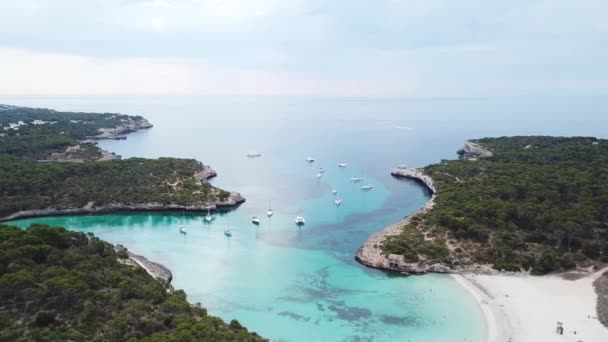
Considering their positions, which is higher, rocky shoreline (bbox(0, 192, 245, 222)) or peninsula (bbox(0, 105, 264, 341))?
peninsula (bbox(0, 105, 264, 341))

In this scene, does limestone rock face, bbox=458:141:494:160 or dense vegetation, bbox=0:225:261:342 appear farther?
limestone rock face, bbox=458:141:494:160

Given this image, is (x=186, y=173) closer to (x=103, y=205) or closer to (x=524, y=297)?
(x=103, y=205)

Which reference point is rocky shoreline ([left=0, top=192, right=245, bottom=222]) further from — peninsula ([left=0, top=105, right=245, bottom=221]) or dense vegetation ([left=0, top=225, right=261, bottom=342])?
dense vegetation ([left=0, top=225, right=261, bottom=342])

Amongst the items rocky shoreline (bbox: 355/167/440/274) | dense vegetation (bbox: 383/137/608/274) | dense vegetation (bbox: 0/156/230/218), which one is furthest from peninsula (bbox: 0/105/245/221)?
dense vegetation (bbox: 383/137/608/274)

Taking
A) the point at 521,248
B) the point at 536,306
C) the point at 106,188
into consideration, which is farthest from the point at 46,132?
the point at 536,306

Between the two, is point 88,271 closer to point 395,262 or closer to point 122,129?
point 395,262

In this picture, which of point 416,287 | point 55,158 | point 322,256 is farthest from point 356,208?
point 55,158

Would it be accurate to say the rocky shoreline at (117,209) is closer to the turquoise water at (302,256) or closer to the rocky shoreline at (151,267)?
the turquoise water at (302,256)

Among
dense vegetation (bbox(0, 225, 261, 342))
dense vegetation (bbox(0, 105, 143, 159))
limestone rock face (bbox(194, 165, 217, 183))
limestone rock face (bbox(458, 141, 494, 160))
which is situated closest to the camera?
dense vegetation (bbox(0, 225, 261, 342))
